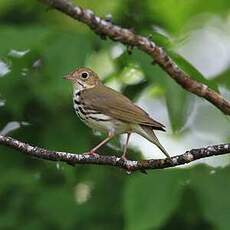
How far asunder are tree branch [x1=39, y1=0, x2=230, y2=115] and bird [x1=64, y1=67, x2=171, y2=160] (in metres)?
0.55

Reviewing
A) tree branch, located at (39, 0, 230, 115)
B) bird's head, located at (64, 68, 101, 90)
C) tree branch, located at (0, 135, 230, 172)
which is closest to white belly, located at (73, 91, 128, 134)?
bird's head, located at (64, 68, 101, 90)

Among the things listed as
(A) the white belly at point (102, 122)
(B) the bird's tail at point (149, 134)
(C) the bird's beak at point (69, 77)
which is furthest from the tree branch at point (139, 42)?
(C) the bird's beak at point (69, 77)

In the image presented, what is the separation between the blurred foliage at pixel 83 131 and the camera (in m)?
5.18

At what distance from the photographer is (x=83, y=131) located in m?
6.06

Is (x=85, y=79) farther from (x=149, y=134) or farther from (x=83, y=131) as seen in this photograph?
(x=149, y=134)

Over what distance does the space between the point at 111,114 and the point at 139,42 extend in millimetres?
1188

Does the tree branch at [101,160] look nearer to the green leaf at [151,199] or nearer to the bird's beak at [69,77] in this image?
the green leaf at [151,199]

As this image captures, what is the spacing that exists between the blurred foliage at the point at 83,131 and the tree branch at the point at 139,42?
10.5 inches

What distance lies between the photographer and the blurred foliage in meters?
5.18

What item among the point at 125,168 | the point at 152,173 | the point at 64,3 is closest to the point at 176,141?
the point at 152,173

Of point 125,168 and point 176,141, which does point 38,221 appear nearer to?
point 176,141

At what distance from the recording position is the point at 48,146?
19.3ft

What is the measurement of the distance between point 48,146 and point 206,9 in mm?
2225

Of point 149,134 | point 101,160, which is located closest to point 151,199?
point 149,134
